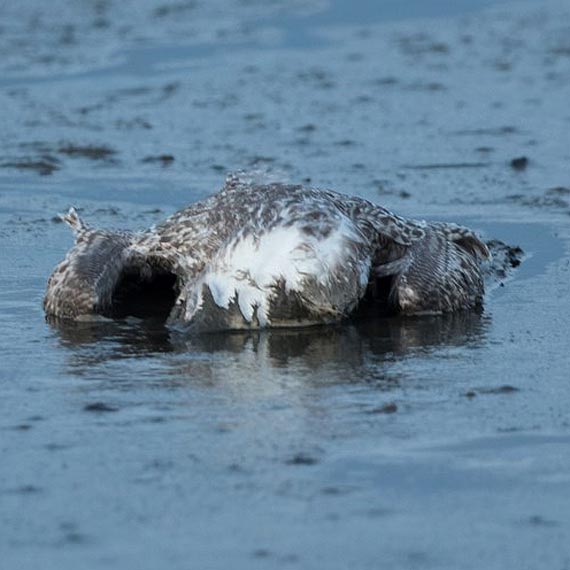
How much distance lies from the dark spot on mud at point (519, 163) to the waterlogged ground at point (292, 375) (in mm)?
23

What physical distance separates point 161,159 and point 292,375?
203 inches

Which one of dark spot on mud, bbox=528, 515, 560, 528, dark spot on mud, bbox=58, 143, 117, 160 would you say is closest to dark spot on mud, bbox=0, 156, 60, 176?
dark spot on mud, bbox=58, 143, 117, 160

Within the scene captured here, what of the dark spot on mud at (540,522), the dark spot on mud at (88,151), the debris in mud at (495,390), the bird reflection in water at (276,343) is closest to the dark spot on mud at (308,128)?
the dark spot on mud at (88,151)

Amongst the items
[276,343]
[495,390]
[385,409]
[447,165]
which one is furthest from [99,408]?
[447,165]

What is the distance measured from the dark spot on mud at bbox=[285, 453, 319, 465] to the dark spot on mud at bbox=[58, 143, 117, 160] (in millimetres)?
6440

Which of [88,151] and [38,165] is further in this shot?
[88,151]

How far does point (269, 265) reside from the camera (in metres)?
7.27

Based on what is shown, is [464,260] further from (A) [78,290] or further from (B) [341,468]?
(B) [341,468]

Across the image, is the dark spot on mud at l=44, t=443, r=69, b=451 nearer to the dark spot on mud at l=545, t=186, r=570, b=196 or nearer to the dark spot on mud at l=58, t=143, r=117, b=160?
the dark spot on mud at l=545, t=186, r=570, b=196

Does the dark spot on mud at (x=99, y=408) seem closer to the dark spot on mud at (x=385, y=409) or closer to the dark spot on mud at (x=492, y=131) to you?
the dark spot on mud at (x=385, y=409)

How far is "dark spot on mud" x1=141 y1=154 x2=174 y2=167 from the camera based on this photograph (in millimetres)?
11609

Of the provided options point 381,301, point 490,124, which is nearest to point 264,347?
point 381,301

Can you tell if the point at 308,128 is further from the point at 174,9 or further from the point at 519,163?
the point at 174,9

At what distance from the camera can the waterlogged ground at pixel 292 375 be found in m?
5.00
